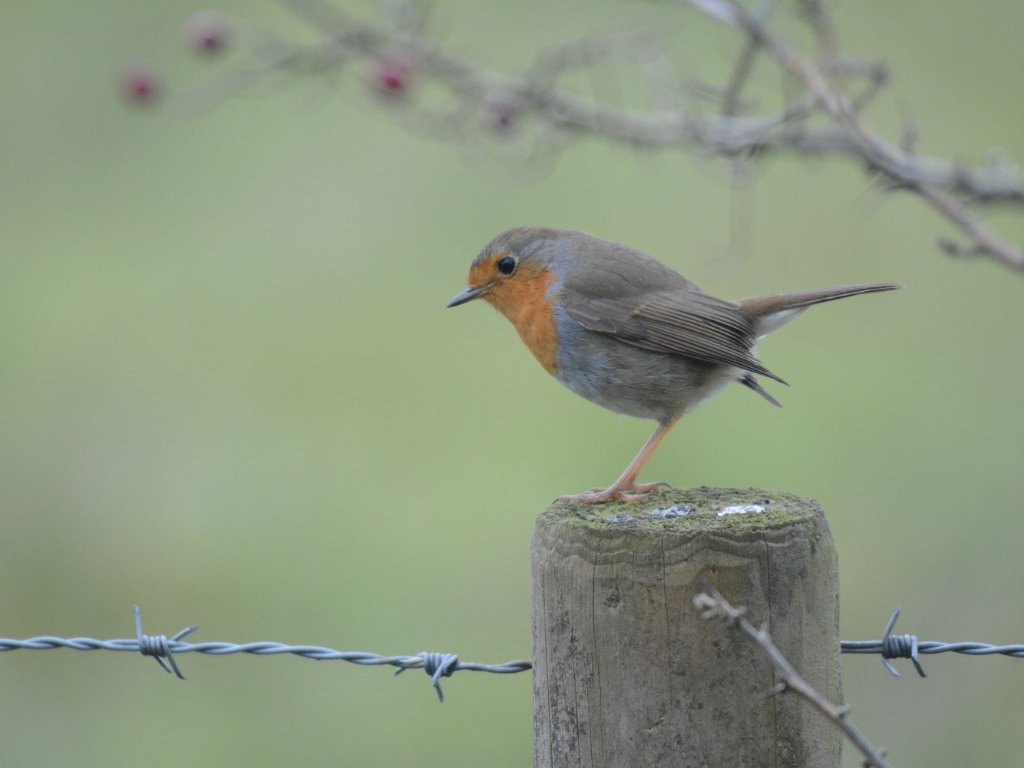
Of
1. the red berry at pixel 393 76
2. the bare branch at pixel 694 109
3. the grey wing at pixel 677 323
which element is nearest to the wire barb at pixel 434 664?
the grey wing at pixel 677 323

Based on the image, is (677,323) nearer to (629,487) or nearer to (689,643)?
(629,487)

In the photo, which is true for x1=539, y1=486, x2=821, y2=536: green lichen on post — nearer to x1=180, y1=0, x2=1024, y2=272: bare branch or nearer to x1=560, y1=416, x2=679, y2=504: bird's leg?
x1=560, y1=416, x2=679, y2=504: bird's leg

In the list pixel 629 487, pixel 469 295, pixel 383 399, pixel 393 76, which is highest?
pixel 393 76

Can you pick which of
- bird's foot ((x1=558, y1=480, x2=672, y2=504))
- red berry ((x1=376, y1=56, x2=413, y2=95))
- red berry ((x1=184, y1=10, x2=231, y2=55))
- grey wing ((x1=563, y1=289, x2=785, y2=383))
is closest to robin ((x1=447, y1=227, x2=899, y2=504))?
grey wing ((x1=563, y1=289, x2=785, y2=383))

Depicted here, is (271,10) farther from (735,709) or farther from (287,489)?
(735,709)

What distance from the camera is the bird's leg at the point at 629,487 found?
292 cm

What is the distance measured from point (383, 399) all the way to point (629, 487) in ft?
19.1

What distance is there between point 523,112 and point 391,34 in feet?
1.50

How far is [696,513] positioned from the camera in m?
2.49

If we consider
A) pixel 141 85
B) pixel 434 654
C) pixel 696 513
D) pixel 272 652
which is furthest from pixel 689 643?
pixel 141 85

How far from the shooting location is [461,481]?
8344 millimetres

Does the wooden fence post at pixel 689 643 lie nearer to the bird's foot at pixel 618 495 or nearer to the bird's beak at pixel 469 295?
the bird's foot at pixel 618 495

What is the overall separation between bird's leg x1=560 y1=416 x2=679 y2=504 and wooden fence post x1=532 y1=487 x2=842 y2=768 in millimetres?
462

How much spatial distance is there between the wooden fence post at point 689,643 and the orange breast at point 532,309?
1688mm
